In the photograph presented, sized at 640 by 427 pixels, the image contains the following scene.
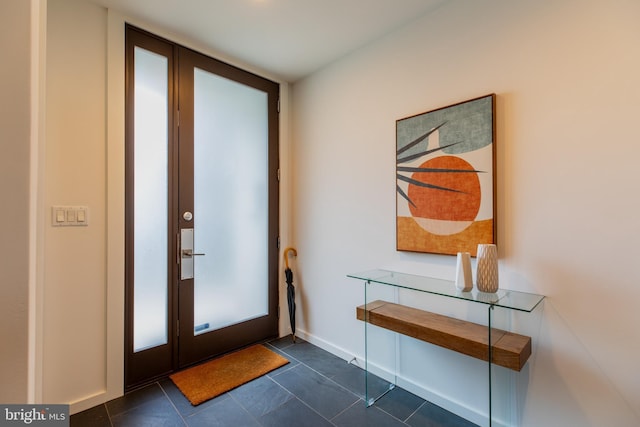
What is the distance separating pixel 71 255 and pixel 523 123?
290 cm

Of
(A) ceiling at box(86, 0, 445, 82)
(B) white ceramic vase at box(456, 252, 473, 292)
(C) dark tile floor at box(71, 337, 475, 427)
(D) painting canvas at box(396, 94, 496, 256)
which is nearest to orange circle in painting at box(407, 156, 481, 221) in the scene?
(D) painting canvas at box(396, 94, 496, 256)

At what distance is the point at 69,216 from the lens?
1.91m

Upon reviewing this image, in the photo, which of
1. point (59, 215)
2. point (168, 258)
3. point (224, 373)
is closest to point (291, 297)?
point (224, 373)

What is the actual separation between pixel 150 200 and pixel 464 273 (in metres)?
2.28

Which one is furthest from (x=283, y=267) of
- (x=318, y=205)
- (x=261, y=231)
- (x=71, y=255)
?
(x=71, y=255)

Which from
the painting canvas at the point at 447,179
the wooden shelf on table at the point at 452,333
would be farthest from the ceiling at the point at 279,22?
the wooden shelf on table at the point at 452,333

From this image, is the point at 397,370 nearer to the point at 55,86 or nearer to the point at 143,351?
the point at 143,351

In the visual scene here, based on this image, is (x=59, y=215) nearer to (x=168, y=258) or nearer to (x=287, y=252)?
(x=168, y=258)

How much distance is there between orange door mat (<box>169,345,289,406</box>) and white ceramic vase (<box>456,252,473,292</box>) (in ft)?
5.43

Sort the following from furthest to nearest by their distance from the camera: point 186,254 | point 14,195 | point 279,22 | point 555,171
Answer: point 186,254, point 279,22, point 555,171, point 14,195

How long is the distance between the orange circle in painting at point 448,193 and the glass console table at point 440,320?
450 mm

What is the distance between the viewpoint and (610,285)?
→ 1403 mm

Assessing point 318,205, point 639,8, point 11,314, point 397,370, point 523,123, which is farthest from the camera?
point 318,205

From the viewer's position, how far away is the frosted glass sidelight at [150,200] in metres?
2.22
